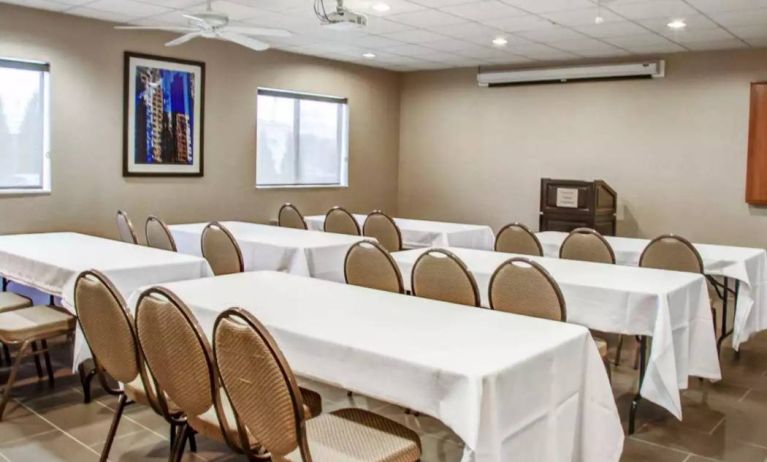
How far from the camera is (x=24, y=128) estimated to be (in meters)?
5.91

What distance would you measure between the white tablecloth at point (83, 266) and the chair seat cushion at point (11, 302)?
12 cm

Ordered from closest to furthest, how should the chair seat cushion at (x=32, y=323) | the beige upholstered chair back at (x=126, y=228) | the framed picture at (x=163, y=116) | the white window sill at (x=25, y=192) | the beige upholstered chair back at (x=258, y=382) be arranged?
the beige upholstered chair back at (x=258, y=382) → the chair seat cushion at (x=32, y=323) → the beige upholstered chair back at (x=126, y=228) → the white window sill at (x=25, y=192) → the framed picture at (x=163, y=116)

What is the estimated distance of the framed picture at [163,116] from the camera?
21.2 feet

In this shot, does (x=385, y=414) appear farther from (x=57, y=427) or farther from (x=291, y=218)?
(x=291, y=218)

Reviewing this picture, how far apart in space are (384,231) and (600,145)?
3239 mm

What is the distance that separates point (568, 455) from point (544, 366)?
14.2 inches

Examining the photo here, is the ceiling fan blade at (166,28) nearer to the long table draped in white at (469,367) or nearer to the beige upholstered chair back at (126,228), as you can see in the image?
the beige upholstered chair back at (126,228)

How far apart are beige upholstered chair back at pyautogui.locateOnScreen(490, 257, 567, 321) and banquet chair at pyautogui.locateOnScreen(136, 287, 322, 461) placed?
58.9 inches

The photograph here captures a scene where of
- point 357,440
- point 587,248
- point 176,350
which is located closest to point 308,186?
point 587,248

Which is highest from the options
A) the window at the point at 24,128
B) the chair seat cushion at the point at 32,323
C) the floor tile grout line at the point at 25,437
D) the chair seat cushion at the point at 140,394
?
the window at the point at 24,128

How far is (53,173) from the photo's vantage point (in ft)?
19.6

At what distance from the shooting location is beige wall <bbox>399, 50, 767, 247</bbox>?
718 cm

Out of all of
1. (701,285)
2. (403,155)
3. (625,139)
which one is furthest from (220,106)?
(701,285)

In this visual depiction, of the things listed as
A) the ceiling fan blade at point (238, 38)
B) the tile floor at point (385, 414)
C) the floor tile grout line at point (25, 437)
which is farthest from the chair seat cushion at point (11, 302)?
the ceiling fan blade at point (238, 38)
